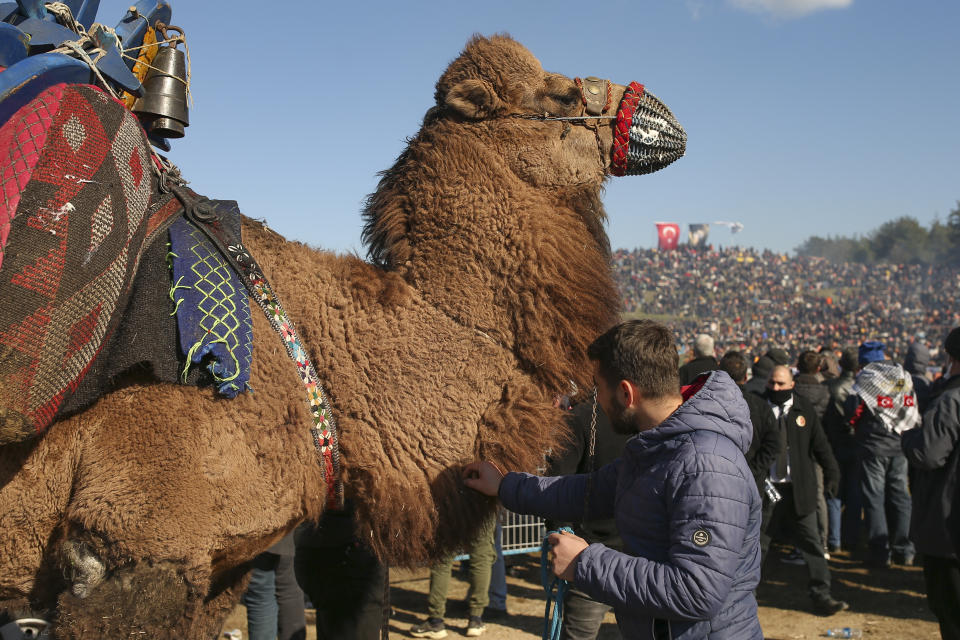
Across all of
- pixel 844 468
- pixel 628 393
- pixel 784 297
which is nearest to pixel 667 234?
pixel 784 297

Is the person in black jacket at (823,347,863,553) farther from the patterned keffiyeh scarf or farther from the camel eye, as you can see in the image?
the camel eye

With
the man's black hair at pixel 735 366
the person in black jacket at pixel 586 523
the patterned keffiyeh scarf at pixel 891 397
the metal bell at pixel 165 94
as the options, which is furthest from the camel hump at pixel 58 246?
the patterned keffiyeh scarf at pixel 891 397

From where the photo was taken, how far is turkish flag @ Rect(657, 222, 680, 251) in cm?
5688

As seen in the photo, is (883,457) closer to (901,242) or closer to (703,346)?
(703,346)

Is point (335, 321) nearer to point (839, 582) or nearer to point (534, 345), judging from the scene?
point (534, 345)

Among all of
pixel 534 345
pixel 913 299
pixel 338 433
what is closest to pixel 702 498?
pixel 534 345

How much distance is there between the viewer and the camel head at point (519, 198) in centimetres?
269

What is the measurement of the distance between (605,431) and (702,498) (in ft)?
8.13

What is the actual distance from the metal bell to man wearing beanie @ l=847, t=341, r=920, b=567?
7453 millimetres

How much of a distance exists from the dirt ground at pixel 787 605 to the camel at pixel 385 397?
11.1 feet

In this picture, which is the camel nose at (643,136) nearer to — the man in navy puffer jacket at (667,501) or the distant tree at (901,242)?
the man in navy puffer jacket at (667,501)

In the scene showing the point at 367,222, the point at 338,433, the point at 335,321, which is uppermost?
the point at 367,222

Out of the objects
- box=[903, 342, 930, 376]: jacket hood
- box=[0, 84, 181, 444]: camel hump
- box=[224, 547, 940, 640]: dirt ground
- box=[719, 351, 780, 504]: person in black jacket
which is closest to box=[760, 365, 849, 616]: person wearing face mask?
box=[224, 547, 940, 640]: dirt ground

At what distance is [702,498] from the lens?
2.12 metres
